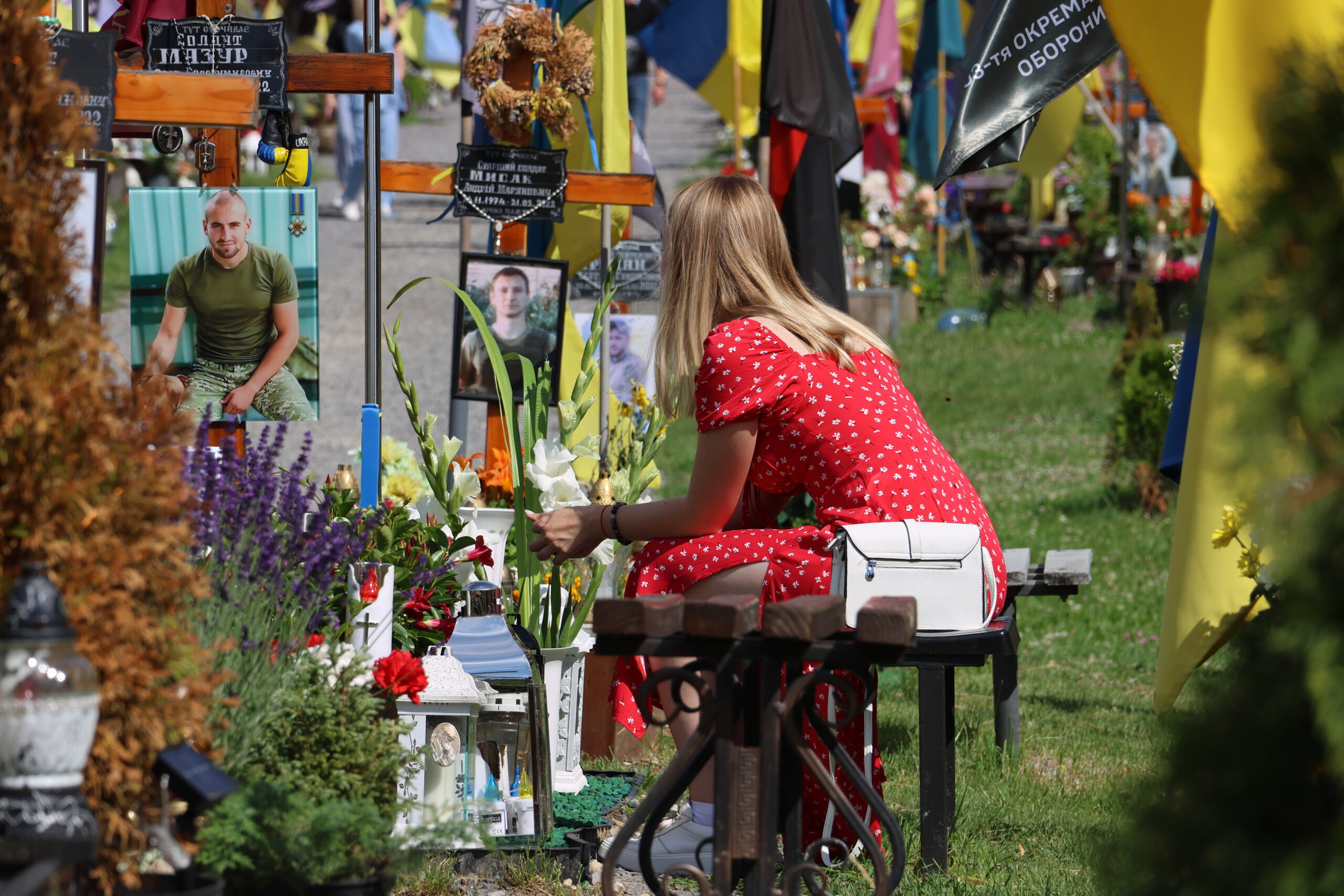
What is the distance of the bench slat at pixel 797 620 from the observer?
1928 mm

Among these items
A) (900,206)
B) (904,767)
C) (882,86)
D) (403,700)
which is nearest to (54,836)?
(403,700)

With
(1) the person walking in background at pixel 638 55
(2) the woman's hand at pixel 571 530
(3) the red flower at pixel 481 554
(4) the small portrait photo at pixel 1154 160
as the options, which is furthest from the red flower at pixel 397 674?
(4) the small portrait photo at pixel 1154 160

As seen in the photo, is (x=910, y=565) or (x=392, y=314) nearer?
(x=910, y=565)

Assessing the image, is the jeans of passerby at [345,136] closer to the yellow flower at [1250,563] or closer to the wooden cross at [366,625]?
the wooden cross at [366,625]

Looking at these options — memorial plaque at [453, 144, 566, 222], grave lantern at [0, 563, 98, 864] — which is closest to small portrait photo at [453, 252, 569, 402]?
memorial plaque at [453, 144, 566, 222]

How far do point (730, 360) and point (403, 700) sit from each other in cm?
91

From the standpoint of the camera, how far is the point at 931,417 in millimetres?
10305

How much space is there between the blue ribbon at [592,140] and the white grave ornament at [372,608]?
9.98 ft

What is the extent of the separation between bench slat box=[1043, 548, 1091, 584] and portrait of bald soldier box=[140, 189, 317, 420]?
202cm

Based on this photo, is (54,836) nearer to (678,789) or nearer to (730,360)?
(678,789)

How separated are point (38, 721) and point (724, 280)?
176cm

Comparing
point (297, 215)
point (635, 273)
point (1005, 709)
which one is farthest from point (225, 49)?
point (635, 273)

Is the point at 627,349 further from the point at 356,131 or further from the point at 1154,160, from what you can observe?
the point at 1154,160

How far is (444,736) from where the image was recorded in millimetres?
2748
